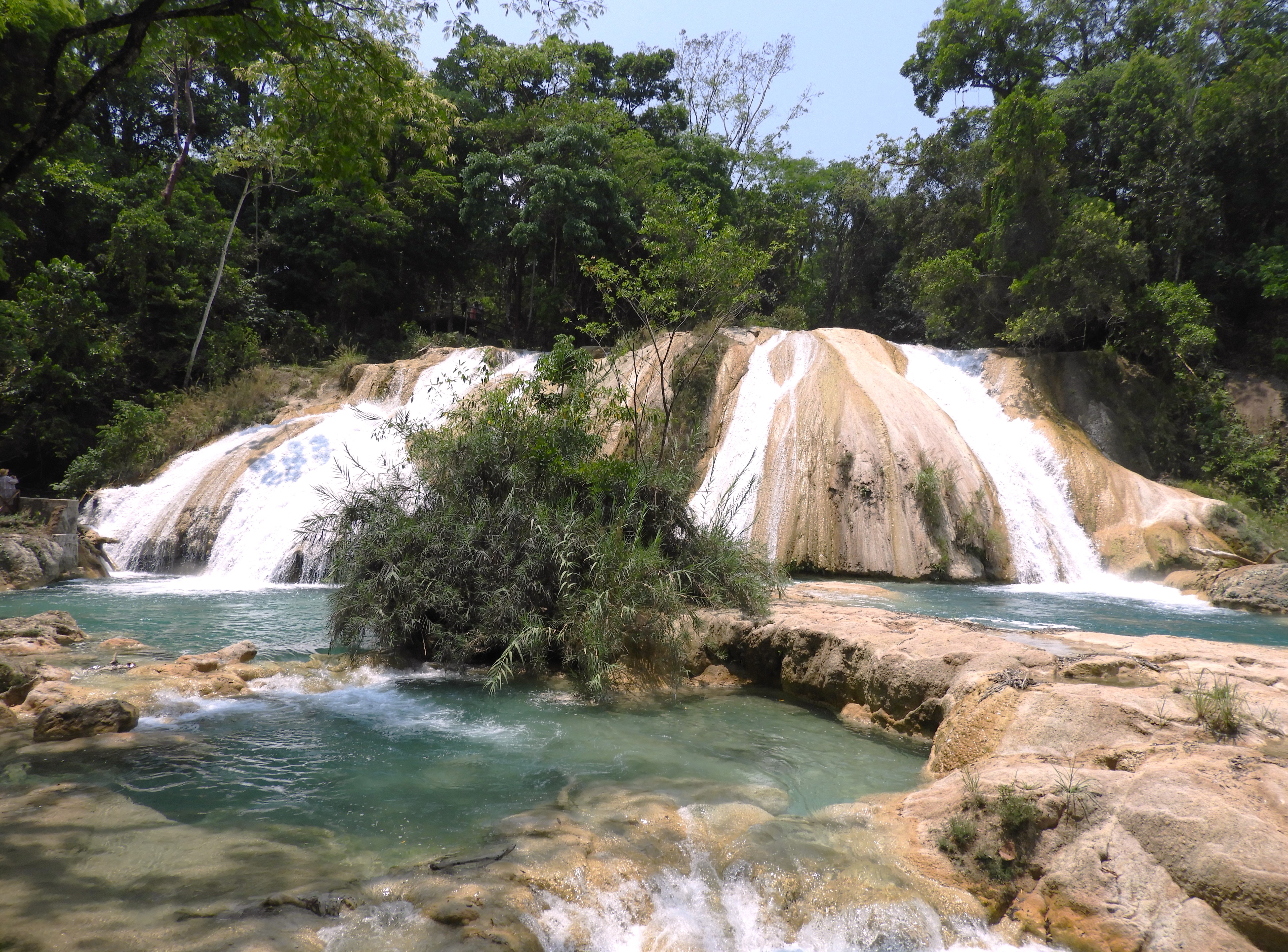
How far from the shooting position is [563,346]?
9562mm

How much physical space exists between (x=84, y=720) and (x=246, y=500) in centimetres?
1057

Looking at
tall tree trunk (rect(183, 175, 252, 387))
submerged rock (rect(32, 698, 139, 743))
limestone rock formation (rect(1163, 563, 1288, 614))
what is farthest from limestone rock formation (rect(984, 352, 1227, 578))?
tall tree trunk (rect(183, 175, 252, 387))

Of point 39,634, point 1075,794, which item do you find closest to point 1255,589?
point 1075,794

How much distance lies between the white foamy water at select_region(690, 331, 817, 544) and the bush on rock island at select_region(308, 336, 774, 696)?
403 cm

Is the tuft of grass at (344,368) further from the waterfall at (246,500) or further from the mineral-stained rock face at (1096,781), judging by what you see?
the mineral-stained rock face at (1096,781)

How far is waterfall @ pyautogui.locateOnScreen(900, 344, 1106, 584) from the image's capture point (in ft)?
46.0

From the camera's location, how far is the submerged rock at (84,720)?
5.08 meters

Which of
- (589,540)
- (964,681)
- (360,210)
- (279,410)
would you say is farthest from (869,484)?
(360,210)

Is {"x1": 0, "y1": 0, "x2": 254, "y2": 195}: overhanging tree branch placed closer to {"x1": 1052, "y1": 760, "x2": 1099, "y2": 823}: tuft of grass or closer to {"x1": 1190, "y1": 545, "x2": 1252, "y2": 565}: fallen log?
{"x1": 1052, "y1": 760, "x2": 1099, "y2": 823}: tuft of grass

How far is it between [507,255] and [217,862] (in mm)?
26508

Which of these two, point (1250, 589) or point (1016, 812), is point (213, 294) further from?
point (1250, 589)

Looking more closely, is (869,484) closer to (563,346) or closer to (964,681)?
(563,346)

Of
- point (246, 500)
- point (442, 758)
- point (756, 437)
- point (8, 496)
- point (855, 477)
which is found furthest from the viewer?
point (756, 437)

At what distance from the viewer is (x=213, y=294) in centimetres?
2150
